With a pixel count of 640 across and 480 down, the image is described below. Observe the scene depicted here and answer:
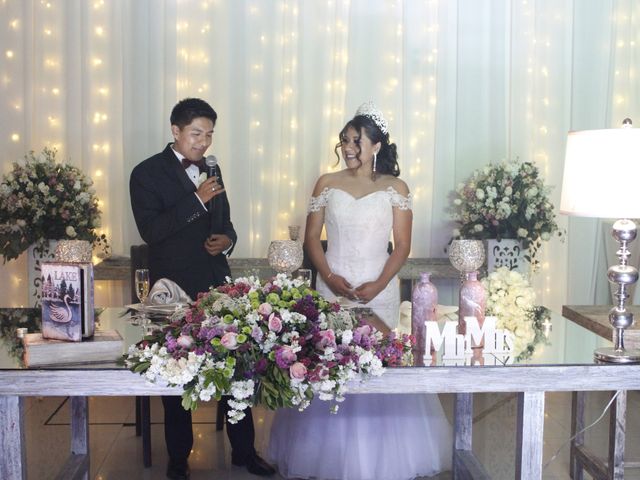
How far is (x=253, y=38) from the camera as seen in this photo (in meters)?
5.01

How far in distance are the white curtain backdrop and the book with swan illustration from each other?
2799 millimetres

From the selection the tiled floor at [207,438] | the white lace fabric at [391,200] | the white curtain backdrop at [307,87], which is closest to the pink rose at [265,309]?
the tiled floor at [207,438]

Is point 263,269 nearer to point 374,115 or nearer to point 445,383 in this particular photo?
point 374,115

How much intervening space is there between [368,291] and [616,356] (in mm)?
1530

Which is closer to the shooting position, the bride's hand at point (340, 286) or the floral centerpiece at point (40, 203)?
the bride's hand at point (340, 286)

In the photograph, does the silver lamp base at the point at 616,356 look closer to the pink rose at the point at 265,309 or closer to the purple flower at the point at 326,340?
the purple flower at the point at 326,340

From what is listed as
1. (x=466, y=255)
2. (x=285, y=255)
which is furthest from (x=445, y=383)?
(x=285, y=255)

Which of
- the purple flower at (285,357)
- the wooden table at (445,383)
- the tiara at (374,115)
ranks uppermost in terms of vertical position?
the tiara at (374,115)

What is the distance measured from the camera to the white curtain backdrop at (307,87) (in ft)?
16.2

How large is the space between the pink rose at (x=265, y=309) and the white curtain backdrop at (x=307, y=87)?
9.92ft

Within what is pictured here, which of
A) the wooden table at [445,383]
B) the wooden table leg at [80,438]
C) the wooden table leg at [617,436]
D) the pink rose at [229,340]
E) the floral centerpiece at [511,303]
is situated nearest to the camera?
the pink rose at [229,340]

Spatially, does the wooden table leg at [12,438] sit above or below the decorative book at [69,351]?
below

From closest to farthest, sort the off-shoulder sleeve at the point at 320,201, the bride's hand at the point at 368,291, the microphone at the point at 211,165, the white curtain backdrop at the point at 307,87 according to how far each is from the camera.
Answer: the microphone at the point at 211,165 < the bride's hand at the point at 368,291 < the off-shoulder sleeve at the point at 320,201 < the white curtain backdrop at the point at 307,87

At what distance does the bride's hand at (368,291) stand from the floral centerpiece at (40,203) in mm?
1715
